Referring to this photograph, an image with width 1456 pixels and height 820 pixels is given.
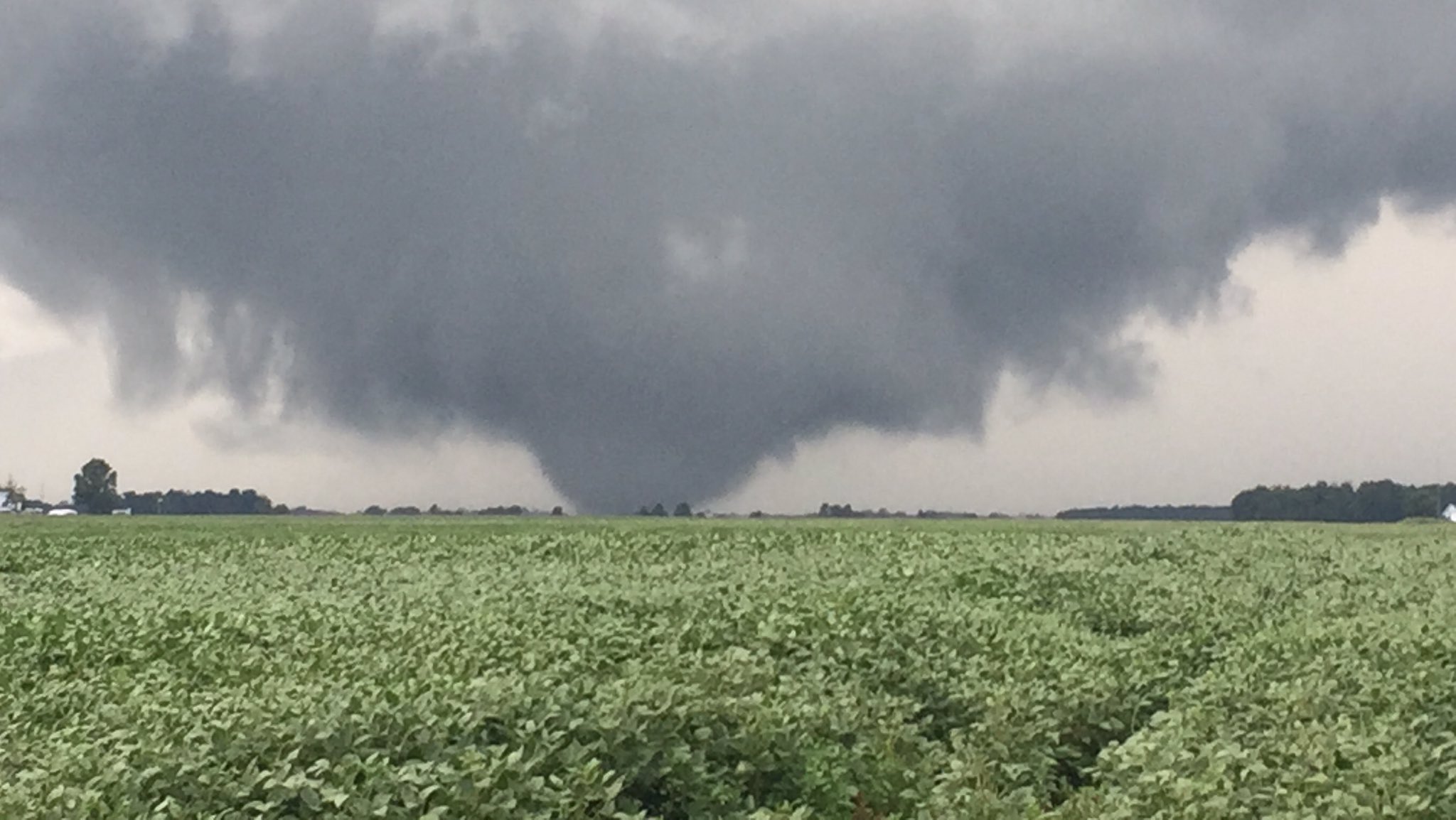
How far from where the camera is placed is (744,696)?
14305 mm

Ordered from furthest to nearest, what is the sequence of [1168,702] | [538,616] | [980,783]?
[538,616]
[1168,702]
[980,783]

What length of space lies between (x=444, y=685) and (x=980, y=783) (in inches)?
199

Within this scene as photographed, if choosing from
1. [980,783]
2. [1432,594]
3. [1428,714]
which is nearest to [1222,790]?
[980,783]

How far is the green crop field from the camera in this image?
11172 mm

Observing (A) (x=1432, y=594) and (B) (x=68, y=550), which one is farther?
(B) (x=68, y=550)

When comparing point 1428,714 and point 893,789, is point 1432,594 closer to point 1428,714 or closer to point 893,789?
point 1428,714

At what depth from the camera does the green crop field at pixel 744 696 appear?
1117 cm

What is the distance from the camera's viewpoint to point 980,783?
1305 cm

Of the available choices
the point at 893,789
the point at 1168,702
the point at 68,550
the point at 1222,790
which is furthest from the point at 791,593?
the point at 68,550

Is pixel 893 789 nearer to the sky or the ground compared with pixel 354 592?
nearer to the ground

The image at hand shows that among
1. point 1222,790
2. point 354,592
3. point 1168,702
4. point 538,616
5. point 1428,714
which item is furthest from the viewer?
point 354,592

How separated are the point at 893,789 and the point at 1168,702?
15.7ft

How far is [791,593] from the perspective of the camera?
21.8 metres

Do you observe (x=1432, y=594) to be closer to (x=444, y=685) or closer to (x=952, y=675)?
(x=952, y=675)
